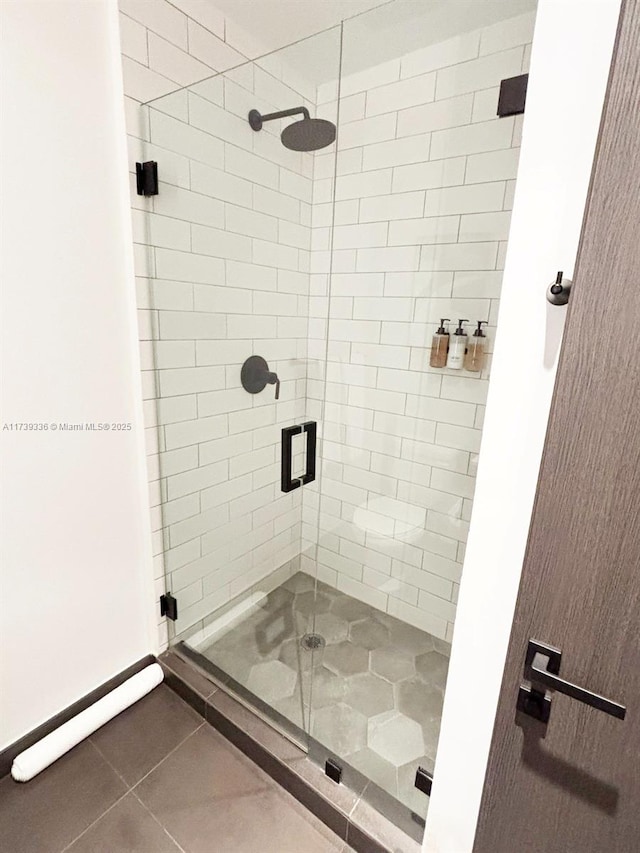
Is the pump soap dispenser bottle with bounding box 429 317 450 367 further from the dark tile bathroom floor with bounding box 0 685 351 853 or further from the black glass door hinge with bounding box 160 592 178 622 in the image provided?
the dark tile bathroom floor with bounding box 0 685 351 853

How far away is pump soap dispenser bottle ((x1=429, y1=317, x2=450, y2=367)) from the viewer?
1.69 meters

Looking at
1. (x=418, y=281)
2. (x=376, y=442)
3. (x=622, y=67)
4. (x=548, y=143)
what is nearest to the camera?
(x=622, y=67)

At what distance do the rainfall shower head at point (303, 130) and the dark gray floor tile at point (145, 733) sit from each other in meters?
2.31

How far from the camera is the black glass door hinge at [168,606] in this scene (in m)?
1.72

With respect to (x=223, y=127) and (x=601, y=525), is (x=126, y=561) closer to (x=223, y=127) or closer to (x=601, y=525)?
(x=601, y=525)

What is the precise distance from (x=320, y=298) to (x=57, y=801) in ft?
6.96

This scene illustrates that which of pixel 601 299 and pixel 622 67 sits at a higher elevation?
pixel 622 67

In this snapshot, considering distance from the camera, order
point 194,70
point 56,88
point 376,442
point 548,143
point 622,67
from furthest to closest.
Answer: point 376,442
point 194,70
point 56,88
point 548,143
point 622,67

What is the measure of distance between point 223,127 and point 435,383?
4.29 ft

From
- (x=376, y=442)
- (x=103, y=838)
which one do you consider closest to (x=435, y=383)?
(x=376, y=442)

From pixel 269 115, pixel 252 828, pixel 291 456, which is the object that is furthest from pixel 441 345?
pixel 252 828

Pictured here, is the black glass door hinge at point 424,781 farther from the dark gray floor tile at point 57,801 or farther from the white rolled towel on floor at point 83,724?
the white rolled towel on floor at point 83,724

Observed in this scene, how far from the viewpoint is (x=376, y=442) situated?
1.99 meters

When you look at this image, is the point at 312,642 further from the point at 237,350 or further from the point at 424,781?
the point at 237,350
